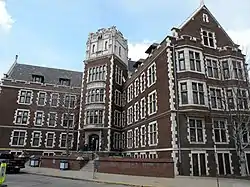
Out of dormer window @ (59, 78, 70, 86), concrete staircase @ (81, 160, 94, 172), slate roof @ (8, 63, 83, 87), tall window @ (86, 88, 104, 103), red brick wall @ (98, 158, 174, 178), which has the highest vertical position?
slate roof @ (8, 63, 83, 87)

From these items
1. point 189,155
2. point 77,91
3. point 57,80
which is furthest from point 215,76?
point 57,80

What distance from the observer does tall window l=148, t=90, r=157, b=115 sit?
24481 millimetres

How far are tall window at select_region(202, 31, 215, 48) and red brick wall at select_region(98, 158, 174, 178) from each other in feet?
47.6

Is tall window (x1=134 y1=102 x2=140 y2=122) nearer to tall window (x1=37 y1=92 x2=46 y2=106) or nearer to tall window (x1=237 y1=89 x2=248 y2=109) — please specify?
tall window (x1=237 y1=89 x2=248 y2=109)

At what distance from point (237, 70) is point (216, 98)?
399 centimetres

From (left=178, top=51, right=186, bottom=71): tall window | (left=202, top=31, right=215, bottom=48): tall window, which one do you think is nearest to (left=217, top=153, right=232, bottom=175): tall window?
(left=178, top=51, right=186, bottom=71): tall window

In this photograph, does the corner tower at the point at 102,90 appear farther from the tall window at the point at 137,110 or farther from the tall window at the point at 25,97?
the tall window at the point at 25,97

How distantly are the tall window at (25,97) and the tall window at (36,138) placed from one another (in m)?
5.57

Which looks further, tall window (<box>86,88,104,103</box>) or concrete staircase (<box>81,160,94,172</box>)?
tall window (<box>86,88,104,103</box>)

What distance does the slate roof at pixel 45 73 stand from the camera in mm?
41956

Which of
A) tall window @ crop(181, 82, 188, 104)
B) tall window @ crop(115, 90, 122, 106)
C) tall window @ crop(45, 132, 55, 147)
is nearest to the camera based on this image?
tall window @ crop(181, 82, 188, 104)

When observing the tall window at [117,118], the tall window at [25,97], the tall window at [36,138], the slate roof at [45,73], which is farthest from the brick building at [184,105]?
the slate roof at [45,73]

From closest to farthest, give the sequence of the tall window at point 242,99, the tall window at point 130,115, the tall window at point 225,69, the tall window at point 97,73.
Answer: the tall window at point 242,99 → the tall window at point 225,69 → the tall window at point 130,115 → the tall window at point 97,73

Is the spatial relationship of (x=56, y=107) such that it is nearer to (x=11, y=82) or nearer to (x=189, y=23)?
(x=11, y=82)
